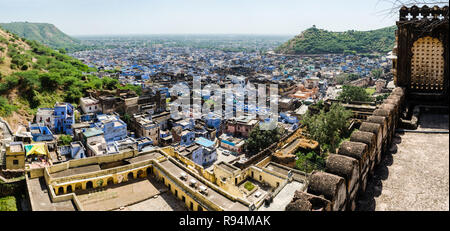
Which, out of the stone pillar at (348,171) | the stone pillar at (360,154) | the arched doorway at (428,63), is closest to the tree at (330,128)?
the arched doorway at (428,63)

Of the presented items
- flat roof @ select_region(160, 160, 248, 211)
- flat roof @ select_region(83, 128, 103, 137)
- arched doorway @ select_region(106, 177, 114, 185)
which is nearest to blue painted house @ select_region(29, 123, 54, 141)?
flat roof @ select_region(83, 128, 103, 137)

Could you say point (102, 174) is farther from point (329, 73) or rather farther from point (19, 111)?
point (329, 73)

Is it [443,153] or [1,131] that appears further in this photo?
Answer: [1,131]

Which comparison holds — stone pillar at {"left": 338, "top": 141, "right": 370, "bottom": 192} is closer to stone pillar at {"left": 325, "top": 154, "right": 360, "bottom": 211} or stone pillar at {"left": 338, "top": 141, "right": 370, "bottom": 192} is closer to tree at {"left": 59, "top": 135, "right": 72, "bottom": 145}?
stone pillar at {"left": 325, "top": 154, "right": 360, "bottom": 211}

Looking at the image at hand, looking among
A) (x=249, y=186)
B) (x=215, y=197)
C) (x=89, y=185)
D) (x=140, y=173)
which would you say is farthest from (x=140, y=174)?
(x=249, y=186)
